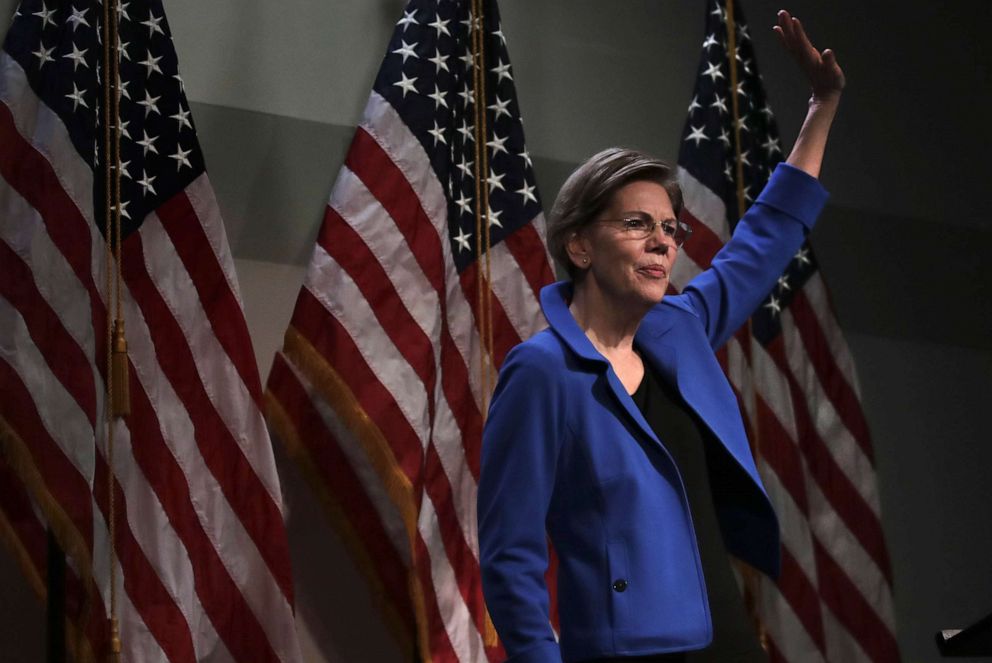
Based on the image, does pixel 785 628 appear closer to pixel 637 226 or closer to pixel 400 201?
pixel 400 201

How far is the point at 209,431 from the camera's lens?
3.16m

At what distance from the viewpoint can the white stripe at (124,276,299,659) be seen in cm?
311

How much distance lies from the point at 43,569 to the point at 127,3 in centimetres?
129

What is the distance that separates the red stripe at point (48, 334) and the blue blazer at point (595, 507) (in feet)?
4.12

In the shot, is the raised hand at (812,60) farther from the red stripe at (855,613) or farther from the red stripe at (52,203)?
→ the red stripe at (855,613)

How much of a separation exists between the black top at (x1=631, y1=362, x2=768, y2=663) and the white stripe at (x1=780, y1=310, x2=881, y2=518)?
6.44ft

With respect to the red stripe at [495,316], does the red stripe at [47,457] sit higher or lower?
lower

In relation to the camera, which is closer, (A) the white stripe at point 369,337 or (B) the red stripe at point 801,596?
(A) the white stripe at point 369,337

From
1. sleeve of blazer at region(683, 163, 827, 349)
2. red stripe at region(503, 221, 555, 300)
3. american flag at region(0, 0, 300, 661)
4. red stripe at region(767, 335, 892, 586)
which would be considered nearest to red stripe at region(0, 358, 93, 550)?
american flag at region(0, 0, 300, 661)

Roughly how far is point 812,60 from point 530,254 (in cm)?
133

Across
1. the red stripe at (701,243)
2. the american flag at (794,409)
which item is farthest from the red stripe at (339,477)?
the red stripe at (701,243)

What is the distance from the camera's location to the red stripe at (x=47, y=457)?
2.88 meters

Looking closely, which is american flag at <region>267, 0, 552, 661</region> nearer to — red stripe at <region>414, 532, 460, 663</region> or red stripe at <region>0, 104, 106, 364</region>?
red stripe at <region>414, 532, 460, 663</region>

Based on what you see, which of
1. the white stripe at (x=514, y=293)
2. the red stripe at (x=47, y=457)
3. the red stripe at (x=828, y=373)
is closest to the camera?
the red stripe at (x=47, y=457)
